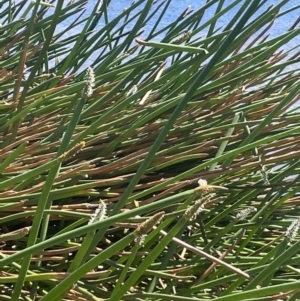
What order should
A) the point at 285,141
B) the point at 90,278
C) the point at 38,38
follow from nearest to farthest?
the point at 90,278
the point at 285,141
the point at 38,38

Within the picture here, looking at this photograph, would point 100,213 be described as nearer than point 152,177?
Yes

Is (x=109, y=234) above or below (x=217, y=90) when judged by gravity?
below

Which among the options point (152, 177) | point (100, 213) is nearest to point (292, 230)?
point (100, 213)

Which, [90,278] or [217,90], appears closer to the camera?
[90,278]

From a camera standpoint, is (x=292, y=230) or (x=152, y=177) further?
(x=152, y=177)

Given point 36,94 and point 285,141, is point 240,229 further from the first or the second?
point 36,94

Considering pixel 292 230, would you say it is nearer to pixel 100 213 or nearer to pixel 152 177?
pixel 100 213

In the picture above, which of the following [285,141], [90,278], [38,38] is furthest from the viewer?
[38,38]

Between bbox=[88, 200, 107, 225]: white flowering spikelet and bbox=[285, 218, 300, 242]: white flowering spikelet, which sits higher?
bbox=[88, 200, 107, 225]: white flowering spikelet

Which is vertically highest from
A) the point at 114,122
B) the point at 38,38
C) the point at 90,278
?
the point at 38,38

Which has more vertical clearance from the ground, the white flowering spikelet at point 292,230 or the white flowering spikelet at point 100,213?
the white flowering spikelet at point 100,213

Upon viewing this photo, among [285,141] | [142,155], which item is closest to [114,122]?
[142,155]
